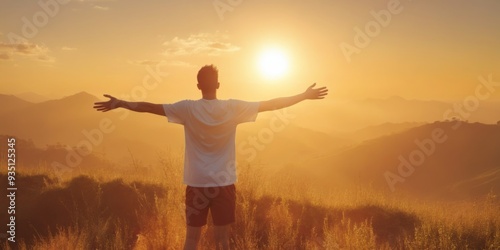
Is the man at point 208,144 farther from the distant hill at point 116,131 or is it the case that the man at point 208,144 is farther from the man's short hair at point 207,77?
the distant hill at point 116,131

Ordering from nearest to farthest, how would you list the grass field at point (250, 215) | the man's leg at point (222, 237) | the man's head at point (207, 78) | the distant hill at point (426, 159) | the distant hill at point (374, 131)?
1. the man's head at point (207, 78)
2. the man's leg at point (222, 237)
3. the grass field at point (250, 215)
4. the distant hill at point (426, 159)
5. the distant hill at point (374, 131)

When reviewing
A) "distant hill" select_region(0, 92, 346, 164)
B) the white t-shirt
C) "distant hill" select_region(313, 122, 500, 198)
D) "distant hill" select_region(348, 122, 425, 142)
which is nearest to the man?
the white t-shirt

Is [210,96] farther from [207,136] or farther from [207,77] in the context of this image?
[207,136]

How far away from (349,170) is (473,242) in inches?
2486

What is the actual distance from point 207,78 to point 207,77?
0.01 metres

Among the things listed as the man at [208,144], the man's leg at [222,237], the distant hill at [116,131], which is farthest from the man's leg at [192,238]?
the distant hill at [116,131]

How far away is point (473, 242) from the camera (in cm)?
722

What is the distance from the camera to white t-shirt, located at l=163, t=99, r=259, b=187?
Answer: 3.98 metres

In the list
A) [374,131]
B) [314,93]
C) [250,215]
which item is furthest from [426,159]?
[374,131]

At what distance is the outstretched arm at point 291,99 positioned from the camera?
4.26 meters

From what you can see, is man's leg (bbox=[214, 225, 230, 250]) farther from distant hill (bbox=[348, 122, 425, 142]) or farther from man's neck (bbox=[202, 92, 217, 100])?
distant hill (bbox=[348, 122, 425, 142])

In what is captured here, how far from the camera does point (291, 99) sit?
4344mm

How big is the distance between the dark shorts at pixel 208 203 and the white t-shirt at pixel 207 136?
0.31 feet

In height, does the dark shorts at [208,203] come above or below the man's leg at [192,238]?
above
